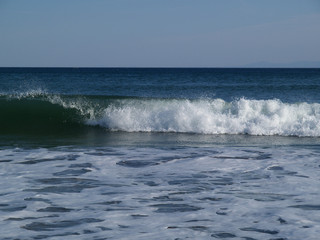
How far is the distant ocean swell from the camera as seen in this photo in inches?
564

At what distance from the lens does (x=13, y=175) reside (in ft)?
24.4

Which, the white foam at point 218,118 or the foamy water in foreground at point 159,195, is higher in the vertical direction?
the white foam at point 218,118

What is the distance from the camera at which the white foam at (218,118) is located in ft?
46.6

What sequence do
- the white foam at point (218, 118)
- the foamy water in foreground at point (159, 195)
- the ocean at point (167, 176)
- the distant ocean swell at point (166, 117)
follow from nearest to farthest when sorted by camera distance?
the foamy water in foreground at point (159, 195), the ocean at point (167, 176), the white foam at point (218, 118), the distant ocean swell at point (166, 117)

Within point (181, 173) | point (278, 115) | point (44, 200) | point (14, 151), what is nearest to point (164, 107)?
point (278, 115)

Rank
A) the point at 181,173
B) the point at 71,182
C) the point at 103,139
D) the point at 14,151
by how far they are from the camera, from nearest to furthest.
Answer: the point at 71,182 < the point at 181,173 < the point at 14,151 < the point at 103,139

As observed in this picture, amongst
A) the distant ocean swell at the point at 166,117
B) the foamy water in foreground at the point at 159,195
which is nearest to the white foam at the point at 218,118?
the distant ocean swell at the point at 166,117

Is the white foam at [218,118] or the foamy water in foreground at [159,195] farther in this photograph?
the white foam at [218,118]

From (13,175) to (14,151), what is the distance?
8.33 feet

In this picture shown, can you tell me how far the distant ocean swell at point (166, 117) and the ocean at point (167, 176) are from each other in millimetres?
55

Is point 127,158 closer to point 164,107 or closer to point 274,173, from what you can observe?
point 274,173

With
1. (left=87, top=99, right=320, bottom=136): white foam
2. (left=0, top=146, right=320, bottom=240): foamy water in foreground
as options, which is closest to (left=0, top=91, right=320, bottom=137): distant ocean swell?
(left=87, top=99, right=320, bottom=136): white foam

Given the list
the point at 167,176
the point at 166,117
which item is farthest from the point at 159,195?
the point at 166,117

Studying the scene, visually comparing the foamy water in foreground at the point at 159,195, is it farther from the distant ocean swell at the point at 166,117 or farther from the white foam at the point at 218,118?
the distant ocean swell at the point at 166,117
